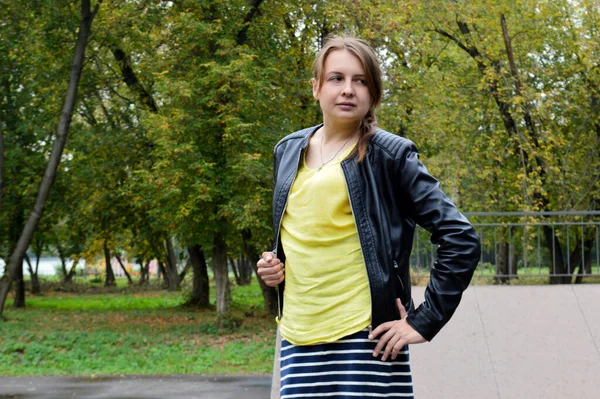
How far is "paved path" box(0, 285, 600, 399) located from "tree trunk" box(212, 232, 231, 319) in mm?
11544

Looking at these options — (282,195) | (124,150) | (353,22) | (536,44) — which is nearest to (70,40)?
(124,150)

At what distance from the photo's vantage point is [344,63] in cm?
253

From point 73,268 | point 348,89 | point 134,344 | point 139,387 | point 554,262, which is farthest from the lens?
point 73,268

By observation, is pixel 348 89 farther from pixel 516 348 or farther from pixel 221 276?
pixel 221 276

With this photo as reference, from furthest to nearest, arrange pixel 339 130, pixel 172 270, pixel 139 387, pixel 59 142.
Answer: pixel 172 270, pixel 59 142, pixel 139 387, pixel 339 130

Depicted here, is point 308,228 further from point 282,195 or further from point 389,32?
point 389,32

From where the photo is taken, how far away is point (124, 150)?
22.3m

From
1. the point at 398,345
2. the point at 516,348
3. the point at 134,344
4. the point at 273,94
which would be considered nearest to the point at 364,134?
the point at 398,345

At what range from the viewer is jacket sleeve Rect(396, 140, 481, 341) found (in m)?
2.41

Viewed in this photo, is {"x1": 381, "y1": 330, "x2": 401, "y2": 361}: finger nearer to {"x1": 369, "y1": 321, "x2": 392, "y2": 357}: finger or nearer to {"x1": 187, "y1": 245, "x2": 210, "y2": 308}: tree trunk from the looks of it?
{"x1": 369, "y1": 321, "x2": 392, "y2": 357}: finger

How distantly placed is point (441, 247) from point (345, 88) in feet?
1.73

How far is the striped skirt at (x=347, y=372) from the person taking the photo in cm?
241

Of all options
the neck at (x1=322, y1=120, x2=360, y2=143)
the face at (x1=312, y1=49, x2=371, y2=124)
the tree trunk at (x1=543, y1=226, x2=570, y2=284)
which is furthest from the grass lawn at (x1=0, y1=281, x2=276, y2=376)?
the face at (x1=312, y1=49, x2=371, y2=124)

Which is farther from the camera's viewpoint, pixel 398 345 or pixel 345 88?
pixel 345 88
